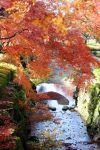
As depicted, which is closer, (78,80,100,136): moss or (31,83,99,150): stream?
(31,83,99,150): stream

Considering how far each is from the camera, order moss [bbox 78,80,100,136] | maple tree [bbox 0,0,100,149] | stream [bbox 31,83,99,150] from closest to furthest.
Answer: maple tree [bbox 0,0,100,149] < stream [bbox 31,83,99,150] < moss [bbox 78,80,100,136]

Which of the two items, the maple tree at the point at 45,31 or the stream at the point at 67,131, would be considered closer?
the maple tree at the point at 45,31

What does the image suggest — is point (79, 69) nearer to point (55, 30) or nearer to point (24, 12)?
point (55, 30)

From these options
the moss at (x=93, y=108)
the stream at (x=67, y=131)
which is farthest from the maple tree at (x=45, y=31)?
the moss at (x=93, y=108)

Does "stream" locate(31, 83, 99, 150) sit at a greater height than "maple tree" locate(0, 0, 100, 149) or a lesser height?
lesser

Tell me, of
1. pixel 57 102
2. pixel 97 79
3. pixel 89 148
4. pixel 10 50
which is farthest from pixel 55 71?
pixel 10 50

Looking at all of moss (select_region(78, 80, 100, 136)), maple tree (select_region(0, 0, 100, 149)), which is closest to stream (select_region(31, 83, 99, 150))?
moss (select_region(78, 80, 100, 136))

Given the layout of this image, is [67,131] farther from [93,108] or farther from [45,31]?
[45,31]

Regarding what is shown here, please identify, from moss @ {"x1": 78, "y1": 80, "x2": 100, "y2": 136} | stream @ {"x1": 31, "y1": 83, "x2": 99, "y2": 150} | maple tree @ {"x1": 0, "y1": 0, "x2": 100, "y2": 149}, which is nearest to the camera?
maple tree @ {"x1": 0, "y1": 0, "x2": 100, "y2": 149}

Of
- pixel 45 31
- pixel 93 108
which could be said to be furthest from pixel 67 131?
pixel 45 31

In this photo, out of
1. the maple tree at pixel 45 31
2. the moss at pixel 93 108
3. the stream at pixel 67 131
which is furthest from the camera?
the moss at pixel 93 108

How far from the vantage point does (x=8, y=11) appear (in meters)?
11.2

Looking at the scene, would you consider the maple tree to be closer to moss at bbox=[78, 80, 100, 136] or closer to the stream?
the stream

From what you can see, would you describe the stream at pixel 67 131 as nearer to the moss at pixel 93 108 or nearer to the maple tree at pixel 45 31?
the moss at pixel 93 108
